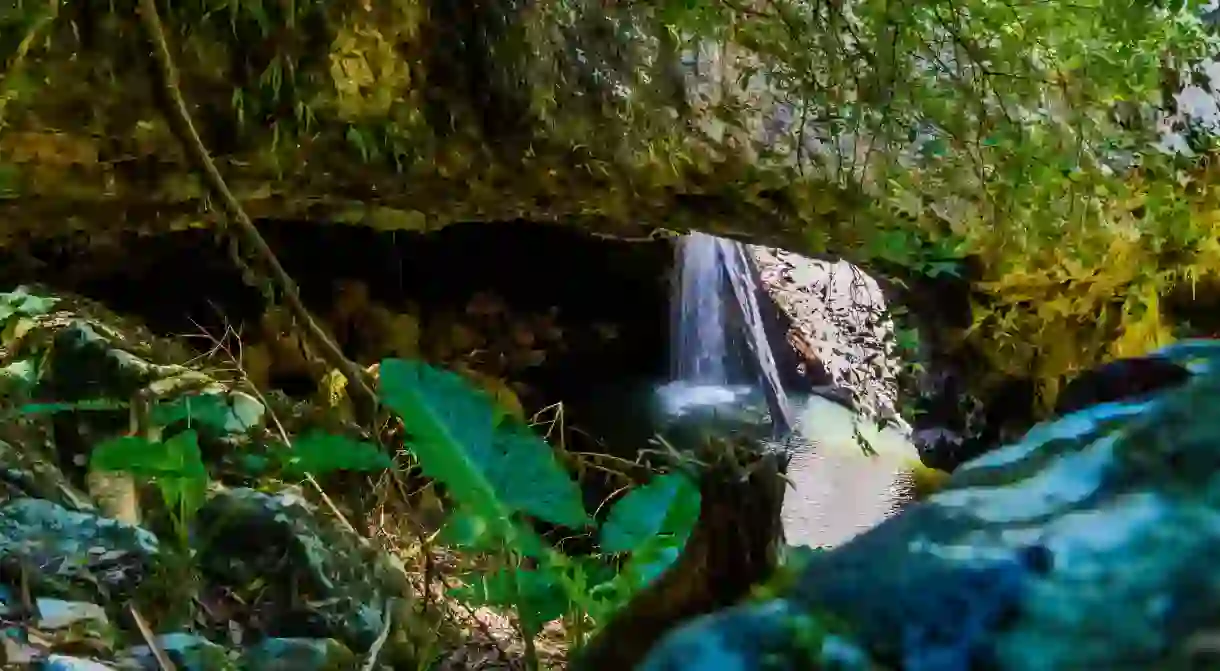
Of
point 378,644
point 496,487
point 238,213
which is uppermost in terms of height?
point 238,213

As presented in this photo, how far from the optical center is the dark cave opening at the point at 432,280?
8.59 ft

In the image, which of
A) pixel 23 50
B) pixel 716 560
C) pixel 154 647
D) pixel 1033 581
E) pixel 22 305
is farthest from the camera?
pixel 22 305

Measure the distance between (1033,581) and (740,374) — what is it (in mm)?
3784

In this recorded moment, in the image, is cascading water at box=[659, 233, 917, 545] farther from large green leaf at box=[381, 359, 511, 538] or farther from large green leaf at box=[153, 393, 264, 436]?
large green leaf at box=[381, 359, 511, 538]

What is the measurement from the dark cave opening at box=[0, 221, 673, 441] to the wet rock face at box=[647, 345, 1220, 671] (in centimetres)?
238

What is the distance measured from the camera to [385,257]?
10.3ft

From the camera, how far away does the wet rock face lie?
0.34 metres

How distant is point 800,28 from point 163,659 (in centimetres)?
133

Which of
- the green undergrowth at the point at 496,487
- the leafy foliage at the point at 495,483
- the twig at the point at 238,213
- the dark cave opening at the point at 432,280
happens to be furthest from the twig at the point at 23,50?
the dark cave opening at the point at 432,280

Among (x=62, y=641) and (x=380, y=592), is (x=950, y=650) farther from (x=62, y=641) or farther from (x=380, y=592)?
(x=380, y=592)

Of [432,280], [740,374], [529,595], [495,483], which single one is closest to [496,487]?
[495,483]

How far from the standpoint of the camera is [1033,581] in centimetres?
37

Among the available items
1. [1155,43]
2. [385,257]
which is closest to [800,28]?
[1155,43]

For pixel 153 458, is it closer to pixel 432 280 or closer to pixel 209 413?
pixel 209 413
